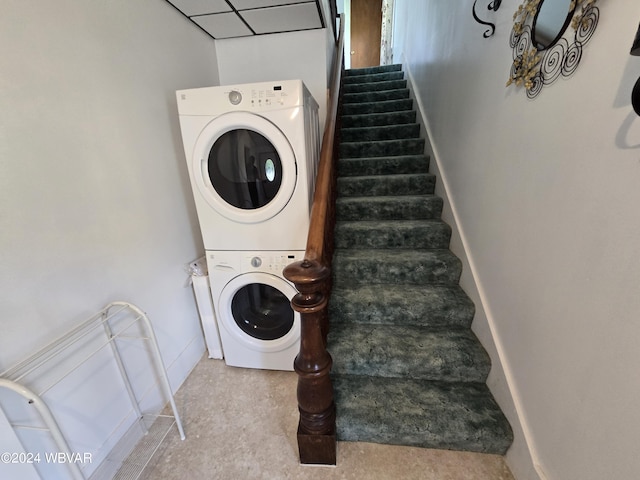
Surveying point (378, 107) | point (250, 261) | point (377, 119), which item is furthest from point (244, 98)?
point (378, 107)

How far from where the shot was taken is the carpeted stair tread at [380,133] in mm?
2539

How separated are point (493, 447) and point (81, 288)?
1904mm

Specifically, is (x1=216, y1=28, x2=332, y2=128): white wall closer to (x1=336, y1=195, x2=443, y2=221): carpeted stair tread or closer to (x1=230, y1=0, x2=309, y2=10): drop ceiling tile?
(x1=230, y1=0, x2=309, y2=10): drop ceiling tile

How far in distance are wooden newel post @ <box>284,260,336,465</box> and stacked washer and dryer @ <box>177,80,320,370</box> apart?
1.61 ft

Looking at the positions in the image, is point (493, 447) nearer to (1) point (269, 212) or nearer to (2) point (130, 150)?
(1) point (269, 212)

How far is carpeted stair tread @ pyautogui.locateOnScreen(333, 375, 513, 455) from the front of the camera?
3.71ft

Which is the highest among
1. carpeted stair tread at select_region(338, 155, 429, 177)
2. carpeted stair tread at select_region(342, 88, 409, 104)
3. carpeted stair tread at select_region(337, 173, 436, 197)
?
carpeted stair tread at select_region(342, 88, 409, 104)

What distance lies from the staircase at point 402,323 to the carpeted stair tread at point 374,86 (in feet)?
4.51

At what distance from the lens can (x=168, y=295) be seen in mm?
A: 1573

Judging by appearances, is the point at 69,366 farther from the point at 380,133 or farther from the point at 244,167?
the point at 380,133

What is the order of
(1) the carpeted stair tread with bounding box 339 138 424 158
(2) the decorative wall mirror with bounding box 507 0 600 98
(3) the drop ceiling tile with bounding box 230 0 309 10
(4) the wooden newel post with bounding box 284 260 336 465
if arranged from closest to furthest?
(2) the decorative wall mirror with bounding box 507 0 600 98 < (4) the wooden newel post with bounding box 284 260 336 465 < (3) the drop ceiling tile with bounding box 230 0 309 10 < (1) the carpeted stair tread with bounding box 339 138 424 158

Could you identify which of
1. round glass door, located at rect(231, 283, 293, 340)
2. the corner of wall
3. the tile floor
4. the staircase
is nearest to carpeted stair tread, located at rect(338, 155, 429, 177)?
the staircase

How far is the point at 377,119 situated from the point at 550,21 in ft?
6.39

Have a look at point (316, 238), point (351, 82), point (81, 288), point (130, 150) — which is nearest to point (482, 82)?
point (316, 238)
